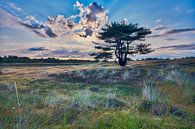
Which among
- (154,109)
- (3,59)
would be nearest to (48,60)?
(3,59)

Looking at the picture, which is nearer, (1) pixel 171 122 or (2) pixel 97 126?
(2) pixel 97 126

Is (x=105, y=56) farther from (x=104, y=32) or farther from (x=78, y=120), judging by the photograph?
(x=78, y=120)

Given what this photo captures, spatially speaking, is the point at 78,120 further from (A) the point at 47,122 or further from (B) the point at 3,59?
(B) the point at 3,59

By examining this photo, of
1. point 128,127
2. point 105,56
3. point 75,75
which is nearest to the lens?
point 128,127

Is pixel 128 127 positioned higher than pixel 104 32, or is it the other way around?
pixel 104 32

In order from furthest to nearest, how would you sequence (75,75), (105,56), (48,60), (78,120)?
(48,60), (105,56), (75,75), (78,120)

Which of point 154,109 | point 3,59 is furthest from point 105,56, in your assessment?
point 154,109

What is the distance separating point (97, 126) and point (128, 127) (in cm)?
82

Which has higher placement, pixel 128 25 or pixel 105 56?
pixel 128 25

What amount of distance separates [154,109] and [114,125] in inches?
104

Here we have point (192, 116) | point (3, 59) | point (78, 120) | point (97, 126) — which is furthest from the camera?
point (3, 59)

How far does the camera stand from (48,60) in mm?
75250

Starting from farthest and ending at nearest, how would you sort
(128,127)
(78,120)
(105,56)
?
1. (105,56)
2. (78,120)
3. (128,127)

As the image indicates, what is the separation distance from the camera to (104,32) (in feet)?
147
